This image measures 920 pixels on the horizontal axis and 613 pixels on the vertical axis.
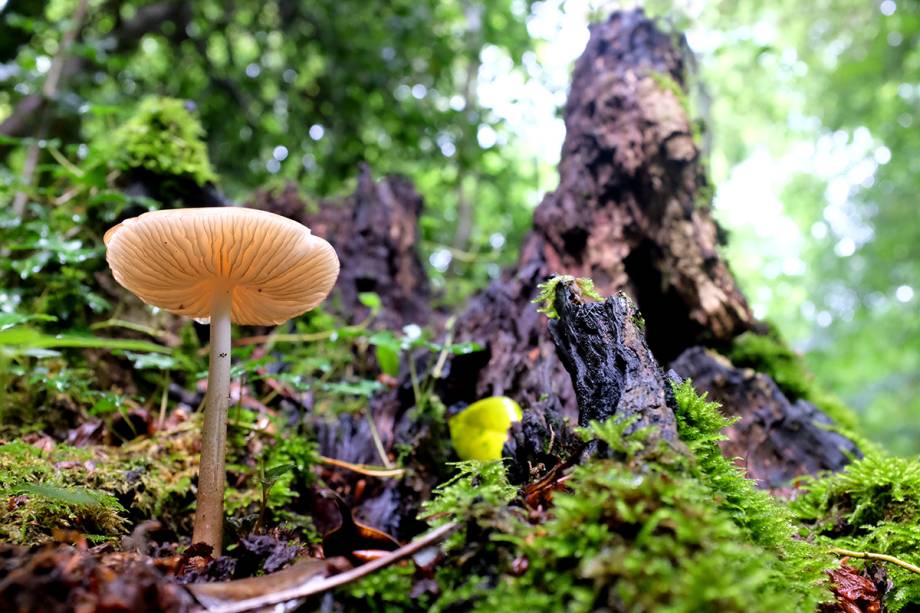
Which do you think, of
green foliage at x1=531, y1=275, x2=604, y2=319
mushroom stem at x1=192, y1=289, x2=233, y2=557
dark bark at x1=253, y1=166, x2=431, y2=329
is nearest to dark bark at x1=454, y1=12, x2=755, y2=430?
dark bark at x1=253, y1=166, x2=431, y2=329

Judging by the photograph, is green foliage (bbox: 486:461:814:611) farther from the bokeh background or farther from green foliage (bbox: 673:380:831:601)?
the bokeh background

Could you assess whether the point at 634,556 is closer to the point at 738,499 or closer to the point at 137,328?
the point at 738,499

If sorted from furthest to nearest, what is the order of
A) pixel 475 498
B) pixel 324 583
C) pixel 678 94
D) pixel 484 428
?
pixel 678 94 → pixel 484 428 → pixel 475 498 → pixel 324 583

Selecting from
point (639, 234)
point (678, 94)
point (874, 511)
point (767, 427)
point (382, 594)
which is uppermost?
point (678, 94)

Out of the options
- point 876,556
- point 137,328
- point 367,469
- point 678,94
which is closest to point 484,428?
point 367,469

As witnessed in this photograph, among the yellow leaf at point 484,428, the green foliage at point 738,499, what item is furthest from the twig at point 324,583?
the yellow leaf at point 484,428

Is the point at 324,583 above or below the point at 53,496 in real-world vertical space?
below

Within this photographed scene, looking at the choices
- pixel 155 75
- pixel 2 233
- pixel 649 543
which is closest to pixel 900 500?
pixel 649 543
